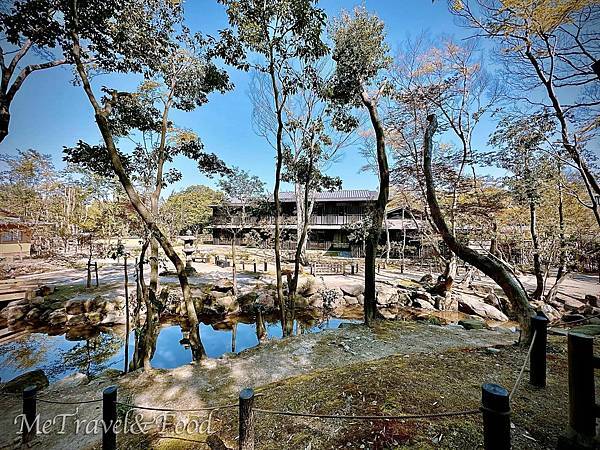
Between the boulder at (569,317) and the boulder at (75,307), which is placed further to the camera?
the boulder at (75,307)

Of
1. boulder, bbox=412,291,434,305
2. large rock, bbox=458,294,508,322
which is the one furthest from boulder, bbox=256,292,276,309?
large rock, bbox=458,294,508,322

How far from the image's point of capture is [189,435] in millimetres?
2758

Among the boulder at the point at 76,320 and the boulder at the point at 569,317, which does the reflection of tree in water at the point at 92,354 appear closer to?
the boulder at the point at 76,320

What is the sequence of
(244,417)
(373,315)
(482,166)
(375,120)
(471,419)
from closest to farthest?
(244,417) → (471,419) → (375,120) → (373,315) → (482,166)

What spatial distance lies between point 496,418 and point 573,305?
11.8 meters

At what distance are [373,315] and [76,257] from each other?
67.5ft

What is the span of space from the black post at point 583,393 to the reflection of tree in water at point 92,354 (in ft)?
25.8

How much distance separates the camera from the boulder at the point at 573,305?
9.05m

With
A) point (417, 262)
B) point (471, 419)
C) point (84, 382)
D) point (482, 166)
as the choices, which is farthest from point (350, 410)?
point (417, 262)

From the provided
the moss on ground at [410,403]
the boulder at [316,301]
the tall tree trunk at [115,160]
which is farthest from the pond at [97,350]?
the moss on ground at [410,403]

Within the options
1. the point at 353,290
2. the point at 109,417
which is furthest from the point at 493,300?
the point at 109,417

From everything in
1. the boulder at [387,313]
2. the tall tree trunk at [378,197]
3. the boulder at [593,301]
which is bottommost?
the boulder at [387,313]

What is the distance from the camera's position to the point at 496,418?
4.82ft

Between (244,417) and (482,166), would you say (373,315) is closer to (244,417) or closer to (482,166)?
(244,417)
